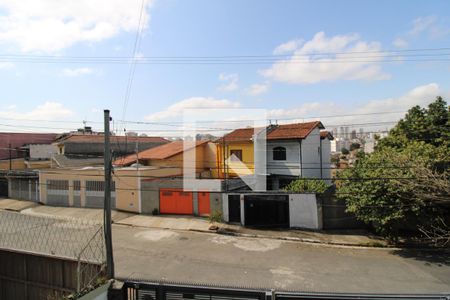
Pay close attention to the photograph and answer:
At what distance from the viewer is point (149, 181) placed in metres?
19.1

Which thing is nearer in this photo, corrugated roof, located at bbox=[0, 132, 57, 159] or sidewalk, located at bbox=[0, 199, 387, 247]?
sidewalk, located at bbox=[0, 199, 387, 247]

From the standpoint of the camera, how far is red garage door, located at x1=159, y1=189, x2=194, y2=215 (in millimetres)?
18438

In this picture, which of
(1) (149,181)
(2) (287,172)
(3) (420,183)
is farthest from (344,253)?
(1) (149,181)

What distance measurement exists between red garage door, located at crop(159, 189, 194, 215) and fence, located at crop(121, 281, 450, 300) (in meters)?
12.0

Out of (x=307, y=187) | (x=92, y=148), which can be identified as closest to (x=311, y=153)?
(x=307, y=187)

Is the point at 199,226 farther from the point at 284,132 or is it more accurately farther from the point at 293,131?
the point at 293,131

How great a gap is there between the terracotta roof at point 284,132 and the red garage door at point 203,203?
678 centimetres

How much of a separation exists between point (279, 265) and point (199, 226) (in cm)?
638

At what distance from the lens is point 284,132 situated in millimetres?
22453

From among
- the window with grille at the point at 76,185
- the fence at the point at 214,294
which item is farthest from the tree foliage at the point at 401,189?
the window with grille at the point at 76,185

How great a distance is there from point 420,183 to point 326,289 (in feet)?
18.8

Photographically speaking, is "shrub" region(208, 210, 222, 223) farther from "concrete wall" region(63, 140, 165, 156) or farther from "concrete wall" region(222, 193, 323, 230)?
"concrete wall" region(63, 140, 165, 156)

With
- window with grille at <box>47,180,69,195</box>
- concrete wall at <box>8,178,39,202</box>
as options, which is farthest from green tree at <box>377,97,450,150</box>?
concrete wall at <box>8,178,39,202</box>

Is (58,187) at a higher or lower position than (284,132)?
lower
